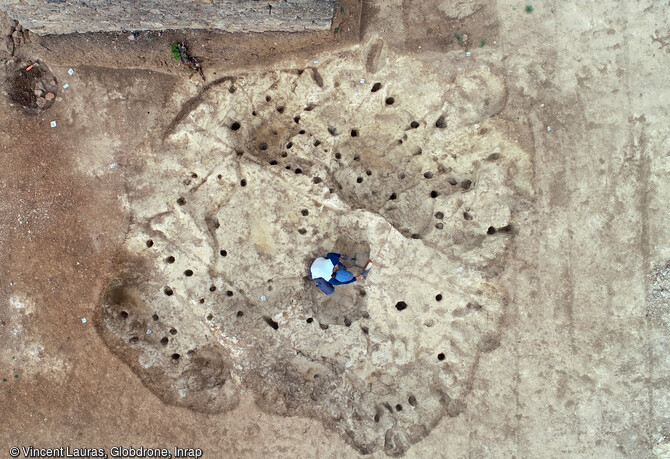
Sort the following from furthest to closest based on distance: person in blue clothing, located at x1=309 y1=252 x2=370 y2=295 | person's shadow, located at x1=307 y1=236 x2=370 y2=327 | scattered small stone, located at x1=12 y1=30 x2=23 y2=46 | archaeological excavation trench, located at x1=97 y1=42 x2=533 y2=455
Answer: person's shadow, located at x1=307 y1=236 x2=370 y2=327
archaeological excavation trench, located at x1=97 y1=42 x2=533 y2=455
person in blue clothing, located at x1=309 y1=252 x2=370 y2=295
scattered small stone, located at x1=12 y1=30 x2=23 y2=46

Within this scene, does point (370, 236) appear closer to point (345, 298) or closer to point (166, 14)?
point (345, 298)

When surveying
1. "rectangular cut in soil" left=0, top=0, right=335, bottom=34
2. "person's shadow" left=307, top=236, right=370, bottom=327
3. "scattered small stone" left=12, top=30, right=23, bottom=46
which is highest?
"rectangular cut in soil" left=0, top=0, right=335, bottom=34

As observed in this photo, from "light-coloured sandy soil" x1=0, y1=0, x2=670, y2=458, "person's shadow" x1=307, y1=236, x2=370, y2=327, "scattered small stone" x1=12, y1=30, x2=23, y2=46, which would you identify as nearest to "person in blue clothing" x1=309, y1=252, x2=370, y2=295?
"person's shadow" x1=307, y1=236, x2=370, y2=327

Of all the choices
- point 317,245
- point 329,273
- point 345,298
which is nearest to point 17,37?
point 317,245

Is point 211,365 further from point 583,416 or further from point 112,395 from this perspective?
point 583,416

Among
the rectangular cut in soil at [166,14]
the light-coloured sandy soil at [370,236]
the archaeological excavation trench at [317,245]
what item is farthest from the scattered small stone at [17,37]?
the archaeological excavation trench at [317,245]

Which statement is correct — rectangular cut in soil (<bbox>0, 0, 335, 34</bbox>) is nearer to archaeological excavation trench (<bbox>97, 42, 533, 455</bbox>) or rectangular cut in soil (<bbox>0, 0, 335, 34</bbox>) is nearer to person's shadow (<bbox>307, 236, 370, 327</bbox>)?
archaeological excavation trench (<bbox>97, 42, 533, 455</bbox>)

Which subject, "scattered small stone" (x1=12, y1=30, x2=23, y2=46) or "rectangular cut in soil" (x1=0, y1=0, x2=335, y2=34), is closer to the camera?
"rectangular cut in soil" (x1=0, y1=0, x2=335, y2=34)
